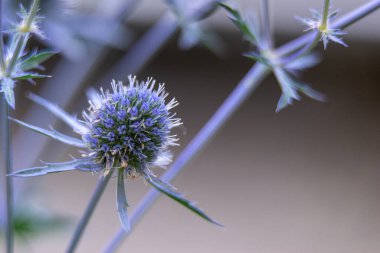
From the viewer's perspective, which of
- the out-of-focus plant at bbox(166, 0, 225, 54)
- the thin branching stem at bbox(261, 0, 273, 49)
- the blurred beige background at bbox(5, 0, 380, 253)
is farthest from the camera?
the blurred beige background at bbox(5, 0, 380, 253)

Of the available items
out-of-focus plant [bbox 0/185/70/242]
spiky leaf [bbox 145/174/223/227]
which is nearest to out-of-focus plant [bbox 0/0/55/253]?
spiky leaf [bbox 145/174/223/227]

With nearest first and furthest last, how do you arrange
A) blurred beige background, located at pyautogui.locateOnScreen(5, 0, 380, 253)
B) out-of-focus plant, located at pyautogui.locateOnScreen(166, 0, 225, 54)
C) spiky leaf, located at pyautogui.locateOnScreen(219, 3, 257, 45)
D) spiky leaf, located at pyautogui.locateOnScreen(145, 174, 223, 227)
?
1. spiky leaf, located at pyautogui.locateOnScreen(145, 174, 223, 227)
2. spiky leaf, located at pyautogui.locateOnScreen(219, 3, 257, 45)
3. out-of-focus plant, located at pyautogui.locateOnScreen(166, 0, 225, 54)
4. blurred beige background, located at pyautogui.locateOnScreen(5, 0, 380, 253)

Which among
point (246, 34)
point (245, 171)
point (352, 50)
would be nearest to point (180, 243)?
point (245, 171)

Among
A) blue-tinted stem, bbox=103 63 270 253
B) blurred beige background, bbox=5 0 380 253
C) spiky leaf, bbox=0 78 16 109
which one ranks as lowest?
spiky leaf, bbox=0 78 16 109

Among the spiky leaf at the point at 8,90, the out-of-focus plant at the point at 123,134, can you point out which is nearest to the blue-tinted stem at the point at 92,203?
the out-of-focus plant at the point at 123,134

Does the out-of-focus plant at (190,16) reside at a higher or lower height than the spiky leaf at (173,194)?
higher

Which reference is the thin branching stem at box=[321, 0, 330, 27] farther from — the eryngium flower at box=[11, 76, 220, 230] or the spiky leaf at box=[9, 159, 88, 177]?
the spiky leaf at box=[9, 159, 88, 177]

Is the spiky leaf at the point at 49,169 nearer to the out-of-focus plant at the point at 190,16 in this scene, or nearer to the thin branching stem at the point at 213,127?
the thin branching stem at the point at 213,127
